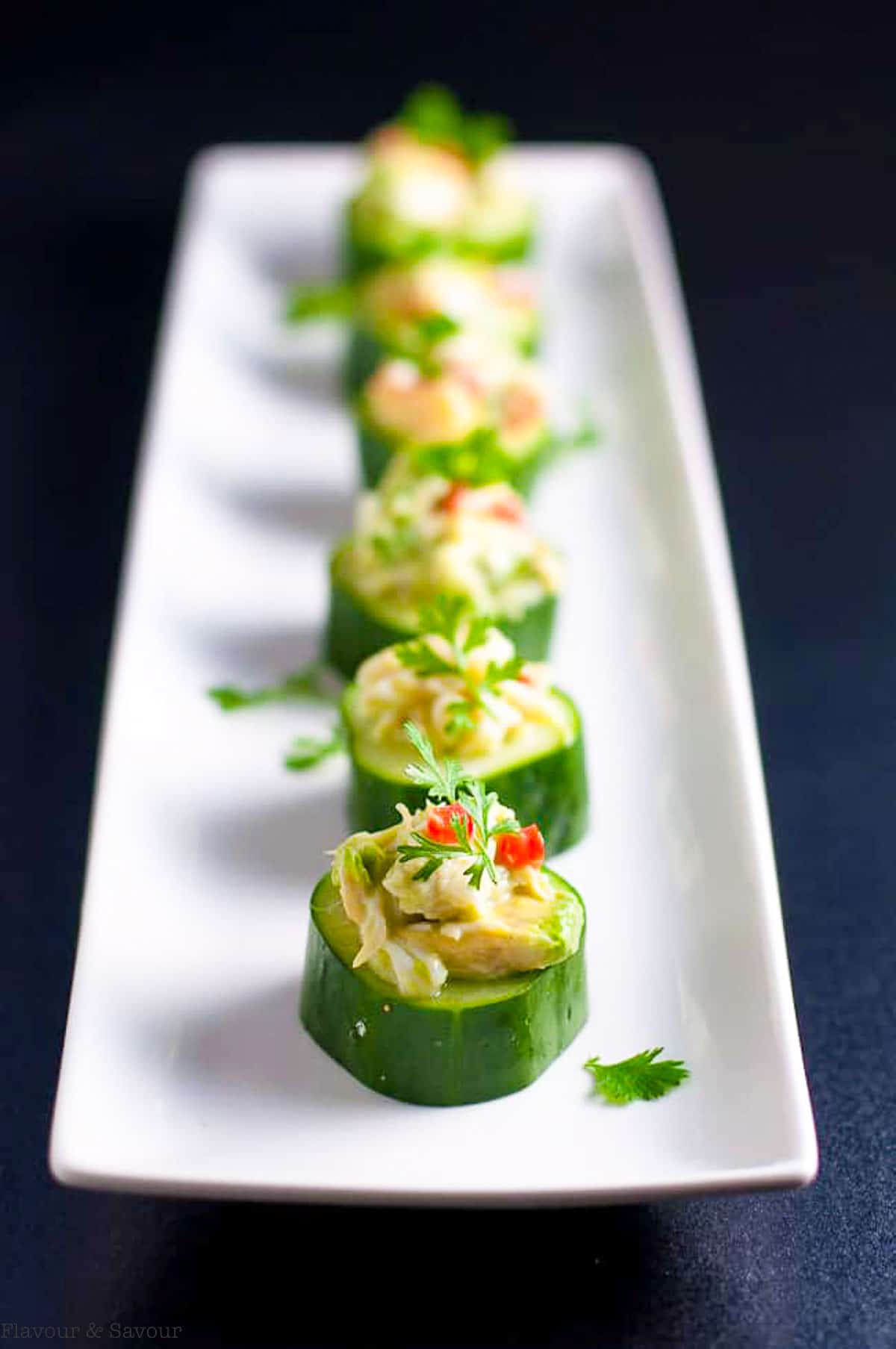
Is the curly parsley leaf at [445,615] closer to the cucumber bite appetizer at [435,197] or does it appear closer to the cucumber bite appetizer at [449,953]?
the cucumber bite appetizer at [449,953]

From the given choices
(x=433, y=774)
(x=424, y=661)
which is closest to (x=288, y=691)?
(x=424, y=661)

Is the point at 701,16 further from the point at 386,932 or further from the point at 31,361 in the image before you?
the point at 386,932

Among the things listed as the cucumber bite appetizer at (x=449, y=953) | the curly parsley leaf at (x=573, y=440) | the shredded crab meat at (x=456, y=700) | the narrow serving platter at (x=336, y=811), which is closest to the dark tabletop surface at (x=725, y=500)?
the narrow serving platter at (x=336, y=811)

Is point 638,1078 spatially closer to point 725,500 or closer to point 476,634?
point 476,634

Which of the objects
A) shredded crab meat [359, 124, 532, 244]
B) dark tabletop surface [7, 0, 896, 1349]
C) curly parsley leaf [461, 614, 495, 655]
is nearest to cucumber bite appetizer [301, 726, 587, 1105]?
dark tabletop surface [7, 0, 896, 1349]

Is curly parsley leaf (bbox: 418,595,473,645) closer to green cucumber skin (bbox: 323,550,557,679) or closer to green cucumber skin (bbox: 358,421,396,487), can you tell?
green cucumber skin (bbox: 323,550,557,679)

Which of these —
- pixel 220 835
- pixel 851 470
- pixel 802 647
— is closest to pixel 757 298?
pixel 851 470
